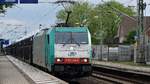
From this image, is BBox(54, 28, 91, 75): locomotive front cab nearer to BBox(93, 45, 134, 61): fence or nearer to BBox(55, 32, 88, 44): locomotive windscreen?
BBox(55, 32, 88, 44): locomotive windscreen

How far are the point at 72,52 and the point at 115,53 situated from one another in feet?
132

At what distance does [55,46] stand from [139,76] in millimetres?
7424

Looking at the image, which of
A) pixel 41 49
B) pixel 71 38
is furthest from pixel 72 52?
pixel 41 49

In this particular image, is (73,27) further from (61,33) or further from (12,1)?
(12,1)

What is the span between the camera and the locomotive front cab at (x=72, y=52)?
1037 inches

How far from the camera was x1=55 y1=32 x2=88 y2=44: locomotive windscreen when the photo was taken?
27.1m

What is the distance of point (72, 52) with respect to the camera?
2664cm

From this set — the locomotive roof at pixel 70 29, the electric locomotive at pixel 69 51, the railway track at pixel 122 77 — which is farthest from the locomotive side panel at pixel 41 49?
the railway track at pixel 122 77

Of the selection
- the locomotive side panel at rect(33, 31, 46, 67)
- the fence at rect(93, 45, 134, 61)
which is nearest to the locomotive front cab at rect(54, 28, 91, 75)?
the locomotive side panel at rect(33, 31, 46, 67)

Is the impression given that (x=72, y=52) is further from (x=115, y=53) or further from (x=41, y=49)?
(x=115, y=53)

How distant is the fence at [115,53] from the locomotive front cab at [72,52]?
Result: 35791mm

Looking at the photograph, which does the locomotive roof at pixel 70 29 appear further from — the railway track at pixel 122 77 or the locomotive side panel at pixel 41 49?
the railway track at pixel 122 77

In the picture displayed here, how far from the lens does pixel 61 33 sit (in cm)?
2742

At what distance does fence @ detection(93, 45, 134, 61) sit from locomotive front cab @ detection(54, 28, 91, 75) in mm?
35791
